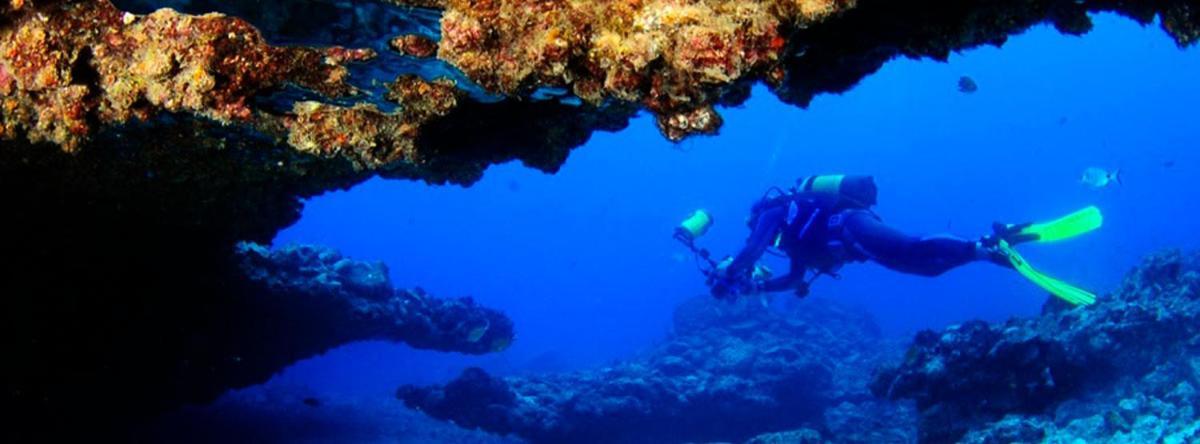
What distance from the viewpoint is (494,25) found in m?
2.32

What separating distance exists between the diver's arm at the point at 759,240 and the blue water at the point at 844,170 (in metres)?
61.8

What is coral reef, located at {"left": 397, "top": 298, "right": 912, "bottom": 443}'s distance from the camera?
12.5 metres

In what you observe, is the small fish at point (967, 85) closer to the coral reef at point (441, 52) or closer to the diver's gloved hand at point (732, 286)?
the diver's gloved hand at point (732, 286)

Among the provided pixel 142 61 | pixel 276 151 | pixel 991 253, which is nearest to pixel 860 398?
pixel 991 253

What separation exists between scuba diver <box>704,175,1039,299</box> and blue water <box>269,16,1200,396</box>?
61439 mm

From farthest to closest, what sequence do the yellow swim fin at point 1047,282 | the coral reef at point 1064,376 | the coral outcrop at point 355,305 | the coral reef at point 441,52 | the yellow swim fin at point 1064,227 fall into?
the yellow swim fin at point 1064,227, the coral outcrop at point 355,305, the yellow swim fin at point 1047,282, the coral reef at point 1064,376, the coral reef at point 441,52

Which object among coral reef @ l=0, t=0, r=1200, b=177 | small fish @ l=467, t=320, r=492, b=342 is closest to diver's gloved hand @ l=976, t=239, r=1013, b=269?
coral reef @ l=0, t=0, r=1200, b=177

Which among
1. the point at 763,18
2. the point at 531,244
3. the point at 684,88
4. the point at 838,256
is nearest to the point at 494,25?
the point at 684,88

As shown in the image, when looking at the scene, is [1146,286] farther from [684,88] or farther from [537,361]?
[537,361]

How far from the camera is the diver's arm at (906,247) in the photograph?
352 inches

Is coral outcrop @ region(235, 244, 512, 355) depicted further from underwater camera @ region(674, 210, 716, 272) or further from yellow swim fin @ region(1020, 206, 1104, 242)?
yellow swim fin @ region(1020, 206, 1104, 242)

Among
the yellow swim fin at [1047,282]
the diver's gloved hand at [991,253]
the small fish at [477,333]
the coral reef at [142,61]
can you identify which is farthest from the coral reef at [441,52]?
the small fish at [477,333]

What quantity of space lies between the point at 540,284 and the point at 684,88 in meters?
115

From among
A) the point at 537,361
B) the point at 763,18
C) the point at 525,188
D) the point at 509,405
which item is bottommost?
the point at 763,18
